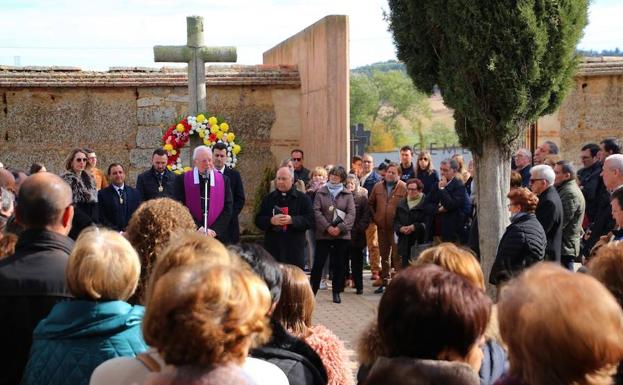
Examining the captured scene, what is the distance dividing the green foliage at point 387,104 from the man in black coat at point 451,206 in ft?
225

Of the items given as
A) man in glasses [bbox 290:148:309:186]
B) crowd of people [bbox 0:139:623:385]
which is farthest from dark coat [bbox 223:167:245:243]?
crowd of people [bbox 0:139:623:385]

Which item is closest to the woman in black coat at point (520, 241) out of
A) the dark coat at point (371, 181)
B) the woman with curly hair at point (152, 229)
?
the woman with curly hair at point (152, 229)

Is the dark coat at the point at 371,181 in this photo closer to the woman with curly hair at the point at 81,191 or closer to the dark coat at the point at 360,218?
the dark coat at the point at 360,218

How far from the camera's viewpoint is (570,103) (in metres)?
14.7

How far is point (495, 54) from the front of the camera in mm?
8297

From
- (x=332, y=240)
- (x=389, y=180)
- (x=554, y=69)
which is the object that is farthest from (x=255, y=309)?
(x=389, y=180)

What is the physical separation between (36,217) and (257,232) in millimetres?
10864

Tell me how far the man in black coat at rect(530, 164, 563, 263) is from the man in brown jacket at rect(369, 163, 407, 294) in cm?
359

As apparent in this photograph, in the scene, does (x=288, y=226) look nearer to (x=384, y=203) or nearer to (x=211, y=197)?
(x=211, y=197)

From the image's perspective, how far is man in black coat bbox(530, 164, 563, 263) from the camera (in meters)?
8.41

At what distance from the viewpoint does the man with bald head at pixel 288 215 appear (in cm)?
1049

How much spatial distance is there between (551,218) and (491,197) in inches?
30.1

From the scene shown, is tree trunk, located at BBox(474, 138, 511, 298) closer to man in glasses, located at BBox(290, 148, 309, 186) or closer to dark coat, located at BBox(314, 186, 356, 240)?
dark coat, located at BBox(314, 186, 356, 240)

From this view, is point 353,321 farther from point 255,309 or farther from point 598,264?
point 255,309
